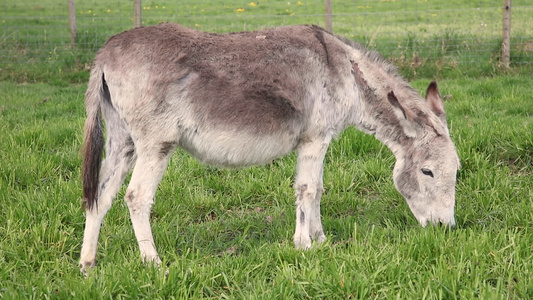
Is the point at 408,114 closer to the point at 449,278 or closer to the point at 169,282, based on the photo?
the point at 449,278

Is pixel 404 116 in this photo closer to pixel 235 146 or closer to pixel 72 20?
pixel 235 146

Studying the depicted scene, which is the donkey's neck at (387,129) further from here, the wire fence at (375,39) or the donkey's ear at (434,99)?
the wire fence at (375,39)

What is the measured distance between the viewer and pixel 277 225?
4.59 meters

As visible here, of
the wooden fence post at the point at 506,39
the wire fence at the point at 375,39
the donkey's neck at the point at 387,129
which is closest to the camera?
the donkey's neck at the point at 387,129

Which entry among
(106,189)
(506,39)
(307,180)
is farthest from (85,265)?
(506,39)

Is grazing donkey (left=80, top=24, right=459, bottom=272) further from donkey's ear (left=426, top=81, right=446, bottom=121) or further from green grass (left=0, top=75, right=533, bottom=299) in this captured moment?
green grass (left=0, top=75, right=533, bottom=299)

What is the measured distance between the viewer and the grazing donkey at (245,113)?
3.89 meters

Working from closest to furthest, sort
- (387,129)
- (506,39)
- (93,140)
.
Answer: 1. (93,140)
2. (387,129)
3. (506,39)

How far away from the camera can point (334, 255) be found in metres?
3.67

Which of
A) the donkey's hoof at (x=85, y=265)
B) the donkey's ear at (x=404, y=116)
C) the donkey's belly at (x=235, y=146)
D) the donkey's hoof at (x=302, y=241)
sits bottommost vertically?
the donkey's hoof at (x=85, y=265)

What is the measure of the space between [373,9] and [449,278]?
50.1ft

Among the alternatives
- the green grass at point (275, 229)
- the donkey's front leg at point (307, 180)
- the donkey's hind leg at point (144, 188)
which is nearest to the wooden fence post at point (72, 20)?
the green grass at point (275, 229)

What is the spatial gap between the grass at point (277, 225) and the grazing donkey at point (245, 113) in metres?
0.32

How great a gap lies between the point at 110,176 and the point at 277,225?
139cm
